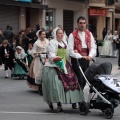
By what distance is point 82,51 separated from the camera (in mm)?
9367

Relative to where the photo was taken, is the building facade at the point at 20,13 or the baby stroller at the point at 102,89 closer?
the baby stroller at the point at 102,89

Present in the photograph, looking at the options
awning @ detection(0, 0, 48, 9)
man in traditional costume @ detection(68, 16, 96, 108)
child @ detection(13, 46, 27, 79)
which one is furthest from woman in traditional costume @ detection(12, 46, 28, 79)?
awning @ detection(0, 0, 48, 9)

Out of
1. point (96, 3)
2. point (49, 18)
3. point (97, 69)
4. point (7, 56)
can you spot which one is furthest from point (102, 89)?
point (96, 3)

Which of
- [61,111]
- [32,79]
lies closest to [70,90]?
[61,111]

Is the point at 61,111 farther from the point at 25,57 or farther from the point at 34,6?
the point at 34,6

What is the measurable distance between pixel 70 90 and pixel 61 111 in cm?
53

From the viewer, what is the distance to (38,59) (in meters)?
12.4

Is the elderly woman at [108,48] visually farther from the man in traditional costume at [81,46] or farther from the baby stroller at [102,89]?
the baby stroller at [102,89]

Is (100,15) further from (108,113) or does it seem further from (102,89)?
(108,113)

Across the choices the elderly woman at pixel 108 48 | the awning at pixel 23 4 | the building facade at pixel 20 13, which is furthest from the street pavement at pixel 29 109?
the building facade at pixel 20 13

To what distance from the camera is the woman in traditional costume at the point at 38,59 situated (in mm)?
12180

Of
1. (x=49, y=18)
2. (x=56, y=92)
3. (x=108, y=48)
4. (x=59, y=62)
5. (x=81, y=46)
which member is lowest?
(x=108, y=48)

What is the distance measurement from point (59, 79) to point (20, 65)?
7.11m

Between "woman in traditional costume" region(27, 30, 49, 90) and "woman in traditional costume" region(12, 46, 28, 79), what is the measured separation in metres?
3.45
